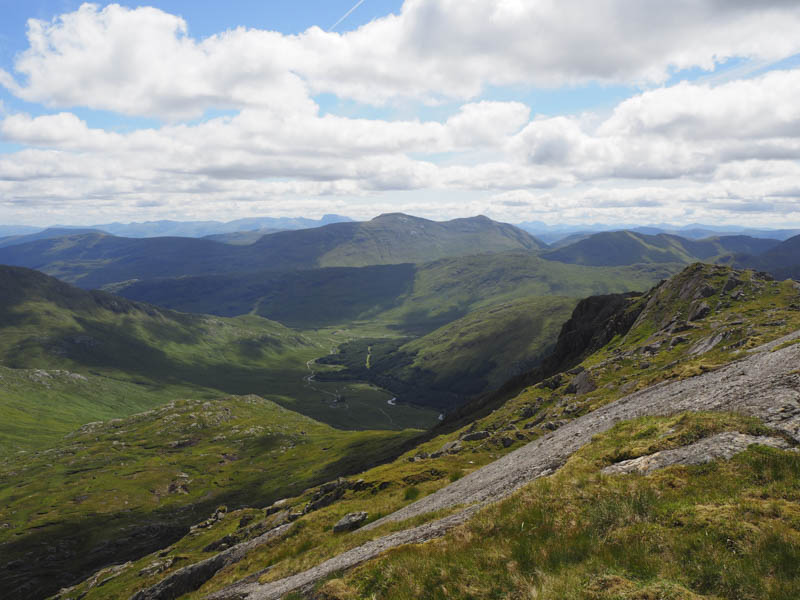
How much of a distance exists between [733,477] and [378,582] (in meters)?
13.9

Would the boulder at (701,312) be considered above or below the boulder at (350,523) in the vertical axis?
above

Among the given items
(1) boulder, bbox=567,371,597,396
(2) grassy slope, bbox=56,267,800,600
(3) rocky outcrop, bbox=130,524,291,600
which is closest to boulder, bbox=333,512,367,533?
(3) rocky outcrop, bbox=130,524,291,600

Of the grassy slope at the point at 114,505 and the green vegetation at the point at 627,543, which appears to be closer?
the green vegetation at the point at 627,543

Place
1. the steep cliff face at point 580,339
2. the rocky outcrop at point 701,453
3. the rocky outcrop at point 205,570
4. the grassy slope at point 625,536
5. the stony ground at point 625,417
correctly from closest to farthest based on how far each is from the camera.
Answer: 1. the grassy slope at point 625,536
2. the rocky outcrop at point 701,453
3. the stony ground at point 625,417
4. the rocky outcrop at point 205,570
5. the steep cliff face at point 580,339

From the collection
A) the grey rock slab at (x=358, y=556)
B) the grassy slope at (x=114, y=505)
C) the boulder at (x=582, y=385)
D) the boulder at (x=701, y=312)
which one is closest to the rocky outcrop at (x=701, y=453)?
the grey rock slab at (x=358, y=556)

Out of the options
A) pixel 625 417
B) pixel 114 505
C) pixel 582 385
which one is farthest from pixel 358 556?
pixel 114 505

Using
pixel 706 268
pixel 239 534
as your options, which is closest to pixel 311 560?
pixel 239 534

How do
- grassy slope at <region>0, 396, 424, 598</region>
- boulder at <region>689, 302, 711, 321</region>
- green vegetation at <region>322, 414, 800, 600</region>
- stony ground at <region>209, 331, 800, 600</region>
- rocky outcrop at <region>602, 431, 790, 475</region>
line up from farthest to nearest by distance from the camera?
grassy slope at <region>0, 396, 424, 598</region>
boulder at <region>689, 302, 711, 321</region>
stony ground at <region>209, 331, 800, 600</region>
rocky outcrop at <region>602, 431, 790, 475</region>
green vegetation at <region>322, 414, 800, 600</region>

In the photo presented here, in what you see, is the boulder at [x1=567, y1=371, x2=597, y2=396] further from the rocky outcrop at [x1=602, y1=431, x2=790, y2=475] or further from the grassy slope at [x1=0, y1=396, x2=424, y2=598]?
the grassy slope at [x1=0, y1=396, x2=424, y2=598]

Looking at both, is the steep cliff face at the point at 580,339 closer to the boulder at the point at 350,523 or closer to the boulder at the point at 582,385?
the boulder at the point at 582,385

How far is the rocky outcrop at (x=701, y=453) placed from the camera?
17000 millimetres

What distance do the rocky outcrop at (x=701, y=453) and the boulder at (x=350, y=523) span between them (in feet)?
75.4

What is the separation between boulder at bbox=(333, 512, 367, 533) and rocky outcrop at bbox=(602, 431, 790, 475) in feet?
75.4

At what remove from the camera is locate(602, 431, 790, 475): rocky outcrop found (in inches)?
669
